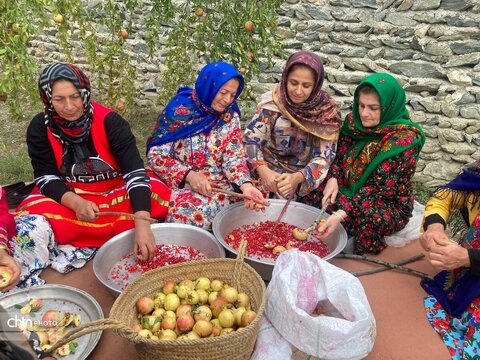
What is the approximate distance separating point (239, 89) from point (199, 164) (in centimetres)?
63

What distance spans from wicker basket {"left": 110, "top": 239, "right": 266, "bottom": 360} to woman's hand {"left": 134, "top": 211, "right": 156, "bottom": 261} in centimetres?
36

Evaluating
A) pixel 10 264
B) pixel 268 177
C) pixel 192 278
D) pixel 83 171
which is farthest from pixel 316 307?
pixel 83 171

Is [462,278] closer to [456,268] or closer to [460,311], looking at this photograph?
[456,268]

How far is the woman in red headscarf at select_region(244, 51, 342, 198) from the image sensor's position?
288cm

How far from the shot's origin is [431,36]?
414cm

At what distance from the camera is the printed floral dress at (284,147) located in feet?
10.0

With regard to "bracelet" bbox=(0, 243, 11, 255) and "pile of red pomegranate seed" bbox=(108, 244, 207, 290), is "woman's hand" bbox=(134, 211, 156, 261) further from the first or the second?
"bracelet" bbox=(0, 243, 11, 255)

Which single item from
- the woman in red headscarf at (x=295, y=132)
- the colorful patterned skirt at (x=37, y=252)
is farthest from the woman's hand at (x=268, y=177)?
the colorful patterned skirt at (x=37, y=252)

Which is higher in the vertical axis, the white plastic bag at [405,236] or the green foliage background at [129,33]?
the green foliage background at [129,33]

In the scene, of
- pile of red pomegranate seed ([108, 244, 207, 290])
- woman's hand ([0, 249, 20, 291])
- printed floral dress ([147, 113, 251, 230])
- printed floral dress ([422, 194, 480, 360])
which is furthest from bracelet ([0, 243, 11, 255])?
printed floral dress ([422, 194, 480, 360])

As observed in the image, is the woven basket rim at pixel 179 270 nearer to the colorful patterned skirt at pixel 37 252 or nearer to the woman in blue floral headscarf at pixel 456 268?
the colorful patterned skirt at pixel 37 252

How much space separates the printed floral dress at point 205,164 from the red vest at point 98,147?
0.40 metres

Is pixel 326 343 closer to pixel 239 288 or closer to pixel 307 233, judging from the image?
pixel 239 288

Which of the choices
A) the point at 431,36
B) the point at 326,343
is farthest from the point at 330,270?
the point at 431,36
